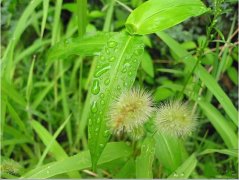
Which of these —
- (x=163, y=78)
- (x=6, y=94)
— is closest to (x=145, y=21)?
(x=6, y=94)

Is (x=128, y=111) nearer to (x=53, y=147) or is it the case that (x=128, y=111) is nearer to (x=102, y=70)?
(x=102, y=70)

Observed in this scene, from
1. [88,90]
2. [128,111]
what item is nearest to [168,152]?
[128,111]

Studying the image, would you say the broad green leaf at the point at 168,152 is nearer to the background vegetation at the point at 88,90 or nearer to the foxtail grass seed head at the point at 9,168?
the background vegetation at the point at 88,90

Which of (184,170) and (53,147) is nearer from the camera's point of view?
(184,170)

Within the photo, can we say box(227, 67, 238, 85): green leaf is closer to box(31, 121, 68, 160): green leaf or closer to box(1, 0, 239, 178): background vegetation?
box(1, 0, 239, 178): background vegetation

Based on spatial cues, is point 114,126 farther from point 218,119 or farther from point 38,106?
point 38,106

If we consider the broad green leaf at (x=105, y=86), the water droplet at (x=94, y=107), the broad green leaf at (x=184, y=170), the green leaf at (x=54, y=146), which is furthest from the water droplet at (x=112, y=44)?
the green leaf at (x=54, y=146)
